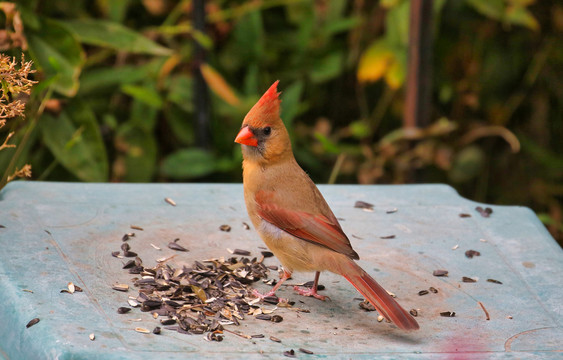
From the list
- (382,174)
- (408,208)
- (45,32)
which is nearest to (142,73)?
(45,32)

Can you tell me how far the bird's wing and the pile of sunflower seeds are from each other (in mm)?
188

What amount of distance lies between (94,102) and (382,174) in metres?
1.58

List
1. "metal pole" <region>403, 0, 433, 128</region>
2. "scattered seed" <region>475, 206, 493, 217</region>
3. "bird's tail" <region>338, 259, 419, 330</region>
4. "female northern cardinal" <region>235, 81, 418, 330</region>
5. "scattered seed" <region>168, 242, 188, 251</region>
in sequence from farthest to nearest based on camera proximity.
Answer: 1. "metal pole" <region>403, 0, 433, 128</region>
2. "scattered seed" <region>475, 206, 493, 217</region>
3. "scattered seed" <region>168, 242, 188, 251</region>
4. "female northern cardinal" <region>235, 81, 418, 330</region>
5. "bird's tail" <region>338, 259, 419, 330</region>

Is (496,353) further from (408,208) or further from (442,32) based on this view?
(442,32)

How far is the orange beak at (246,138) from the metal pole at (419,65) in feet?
5.81

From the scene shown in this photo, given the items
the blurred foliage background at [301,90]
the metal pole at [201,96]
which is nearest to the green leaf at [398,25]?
the blurred foliage background at [301,90]

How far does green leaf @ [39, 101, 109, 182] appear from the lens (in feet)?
12.2

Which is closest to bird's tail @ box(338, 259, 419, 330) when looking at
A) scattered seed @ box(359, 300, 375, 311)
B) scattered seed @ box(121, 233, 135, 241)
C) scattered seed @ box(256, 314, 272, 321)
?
scattered seed @ box(359, 300, 375, 311)

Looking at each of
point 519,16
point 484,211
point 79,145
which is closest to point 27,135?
point 79,145

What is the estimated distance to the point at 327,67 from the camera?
4.55 metres

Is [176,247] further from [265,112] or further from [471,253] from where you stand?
[471,253]

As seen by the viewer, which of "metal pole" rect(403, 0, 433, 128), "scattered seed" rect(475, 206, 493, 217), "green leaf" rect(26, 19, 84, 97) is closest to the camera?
"scattered seed" rect(475, 206, 493, 217)

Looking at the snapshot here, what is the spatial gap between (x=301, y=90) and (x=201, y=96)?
27.3 inches

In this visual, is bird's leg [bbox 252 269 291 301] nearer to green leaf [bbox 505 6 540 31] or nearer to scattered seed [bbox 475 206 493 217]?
Result: scattered seed [bbox 475 206 493 217]
